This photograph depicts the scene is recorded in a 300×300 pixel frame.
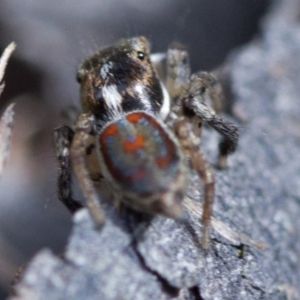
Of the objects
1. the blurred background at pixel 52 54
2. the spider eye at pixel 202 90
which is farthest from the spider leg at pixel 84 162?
the blurred background at pixel 52 54

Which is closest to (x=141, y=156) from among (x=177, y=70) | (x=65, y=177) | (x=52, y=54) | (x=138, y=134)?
(x=138, y=134)

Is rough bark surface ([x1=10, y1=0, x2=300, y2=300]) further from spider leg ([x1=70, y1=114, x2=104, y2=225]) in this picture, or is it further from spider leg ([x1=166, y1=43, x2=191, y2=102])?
spider leg ([x1=166, y1=43, x2=191, y2=102])

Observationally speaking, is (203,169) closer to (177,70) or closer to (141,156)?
(141,156)

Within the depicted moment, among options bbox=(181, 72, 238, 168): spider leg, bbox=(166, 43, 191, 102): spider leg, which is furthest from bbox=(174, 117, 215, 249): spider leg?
bbox=(166, 43, 191, 102): spider leg

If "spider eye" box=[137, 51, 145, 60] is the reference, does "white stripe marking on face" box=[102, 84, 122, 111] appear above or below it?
below

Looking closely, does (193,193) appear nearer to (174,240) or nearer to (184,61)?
(174,240)

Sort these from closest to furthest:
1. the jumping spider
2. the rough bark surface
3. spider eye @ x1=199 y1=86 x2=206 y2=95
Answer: the rough bark surface, the jumping spider, spider eye @ x1=199 y1=86 x2=206 y2=95

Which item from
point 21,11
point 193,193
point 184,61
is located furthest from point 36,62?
point 193,193
